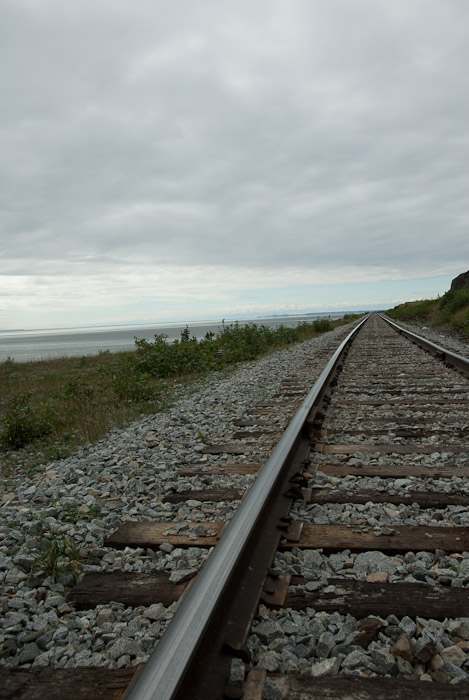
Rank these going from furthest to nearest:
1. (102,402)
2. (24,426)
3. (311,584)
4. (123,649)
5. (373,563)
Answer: (102,402) → (24,426) → (373,563) → (311,584) → (123,649)

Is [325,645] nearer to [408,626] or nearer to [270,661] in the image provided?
[270,661]

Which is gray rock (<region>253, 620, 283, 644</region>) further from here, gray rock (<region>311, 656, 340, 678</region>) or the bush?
the bush

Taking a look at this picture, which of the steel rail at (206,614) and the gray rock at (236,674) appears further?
the gray rock at (236,674)

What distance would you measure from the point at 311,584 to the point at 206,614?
0.56 m

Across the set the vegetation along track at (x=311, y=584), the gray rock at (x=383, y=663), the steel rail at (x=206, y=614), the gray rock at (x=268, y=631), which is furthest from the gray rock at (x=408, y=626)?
the steel rail at (x=206, y=614)

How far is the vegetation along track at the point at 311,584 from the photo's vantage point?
1422 mm

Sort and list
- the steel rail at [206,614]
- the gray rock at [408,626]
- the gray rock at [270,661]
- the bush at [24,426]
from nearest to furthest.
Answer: the steel rail at [206,614] < the gray rock at [270,661] < the gray rock at [408,626] < the bush at [24,426]

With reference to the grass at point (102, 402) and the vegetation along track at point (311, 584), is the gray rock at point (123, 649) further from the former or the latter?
the grass at point (102, 402)

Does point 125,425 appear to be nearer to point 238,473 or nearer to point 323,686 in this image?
point 238,473

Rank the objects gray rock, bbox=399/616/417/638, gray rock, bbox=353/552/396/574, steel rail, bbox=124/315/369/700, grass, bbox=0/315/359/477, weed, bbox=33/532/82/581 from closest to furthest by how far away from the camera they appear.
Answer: steel rail, bbox=124/315/369/700, gray rock, bbox=399/616/417/638, gray rock, bbox=353/552/396/574, weed, bbox=33/532/82/581, grass, bbox=0/315/359/477

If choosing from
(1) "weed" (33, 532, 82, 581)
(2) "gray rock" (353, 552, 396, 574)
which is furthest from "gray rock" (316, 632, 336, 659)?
(1) "weed" (33, 532, 82, 581)

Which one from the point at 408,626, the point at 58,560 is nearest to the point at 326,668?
the point at 408,626

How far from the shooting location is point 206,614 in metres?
1.52

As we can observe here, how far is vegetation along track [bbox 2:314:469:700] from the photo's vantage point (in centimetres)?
142
